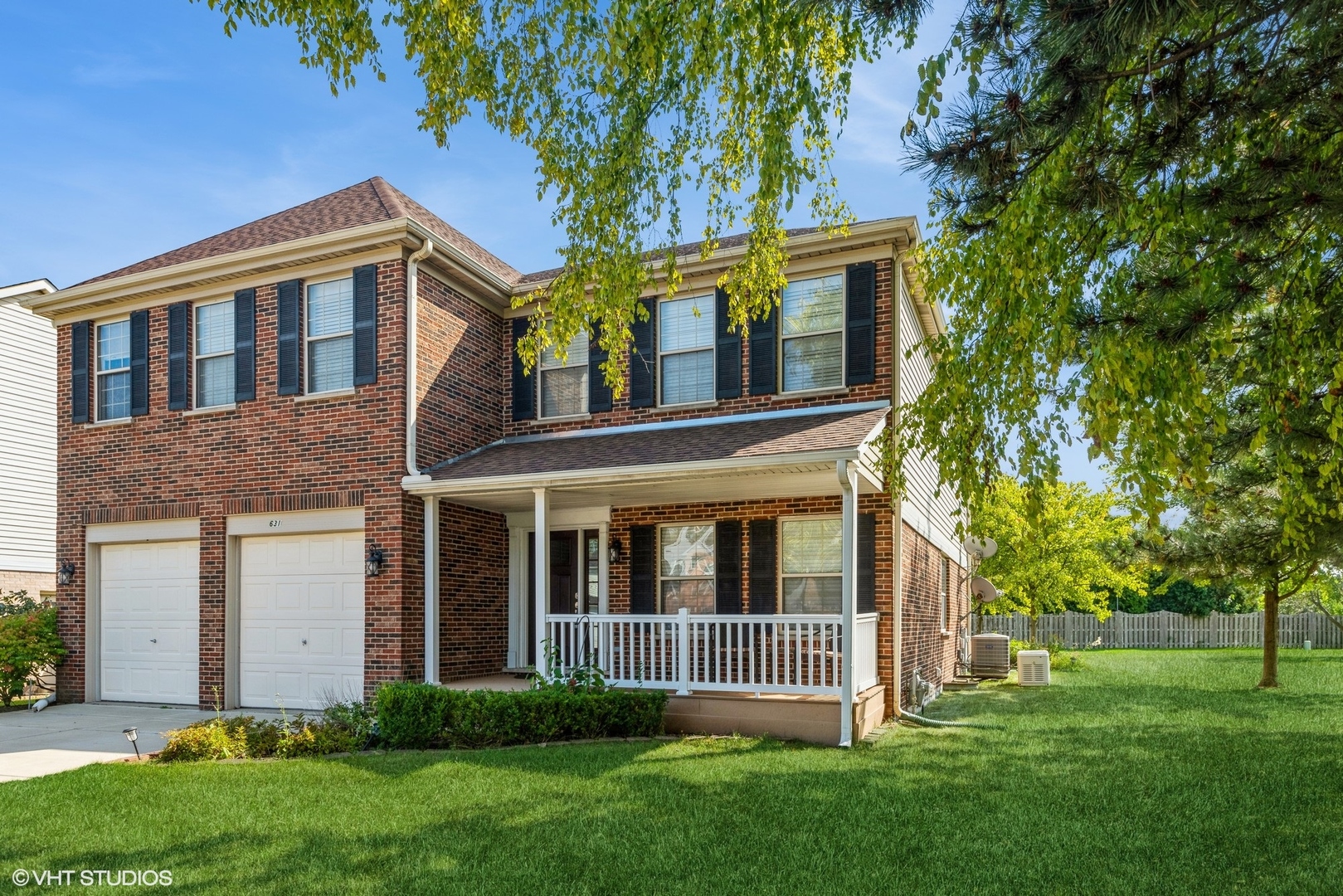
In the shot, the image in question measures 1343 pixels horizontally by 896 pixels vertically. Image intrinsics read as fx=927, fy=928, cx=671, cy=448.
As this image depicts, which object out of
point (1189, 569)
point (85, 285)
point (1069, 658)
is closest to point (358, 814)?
point (85, 285)

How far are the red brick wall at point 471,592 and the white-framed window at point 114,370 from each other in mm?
5408

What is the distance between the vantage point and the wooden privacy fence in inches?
1068

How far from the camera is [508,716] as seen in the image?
368 inches

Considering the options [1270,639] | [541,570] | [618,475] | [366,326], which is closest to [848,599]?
[618,475]

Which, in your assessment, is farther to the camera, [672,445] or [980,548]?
[980,548]

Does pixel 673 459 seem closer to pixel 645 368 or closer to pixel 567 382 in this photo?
pixel 645 368

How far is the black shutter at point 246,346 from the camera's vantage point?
A: 1220 centimetres

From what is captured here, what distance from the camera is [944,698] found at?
13.7 metres

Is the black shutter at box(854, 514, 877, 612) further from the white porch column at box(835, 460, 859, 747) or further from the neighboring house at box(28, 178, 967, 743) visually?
the white porch column at box(835, 460, 859, 747)

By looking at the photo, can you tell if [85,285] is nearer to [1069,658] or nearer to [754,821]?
[754,821]

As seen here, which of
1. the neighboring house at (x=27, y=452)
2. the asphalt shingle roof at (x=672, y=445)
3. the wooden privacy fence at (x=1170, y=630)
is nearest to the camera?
the asphalt shingle roof at (x=672, y=445)

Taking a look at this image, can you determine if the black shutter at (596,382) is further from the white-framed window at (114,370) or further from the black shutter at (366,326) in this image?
the white-framed window at (114,370)

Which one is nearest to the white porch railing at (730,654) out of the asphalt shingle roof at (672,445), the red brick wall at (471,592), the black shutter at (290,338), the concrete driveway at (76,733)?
the red brick wall at (471,592)

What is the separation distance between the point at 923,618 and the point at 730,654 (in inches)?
175
